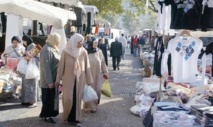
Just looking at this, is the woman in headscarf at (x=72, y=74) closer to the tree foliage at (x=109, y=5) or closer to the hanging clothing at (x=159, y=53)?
the hanging clothing at (x=159, y=53)

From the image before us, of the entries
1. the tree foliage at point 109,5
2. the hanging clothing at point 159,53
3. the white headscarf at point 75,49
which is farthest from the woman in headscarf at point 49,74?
the tree foliage at point 109,5

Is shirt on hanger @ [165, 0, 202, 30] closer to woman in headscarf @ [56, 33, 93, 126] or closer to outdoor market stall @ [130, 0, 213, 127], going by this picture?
outdoor market stall @ [130, 0, 213, 127]

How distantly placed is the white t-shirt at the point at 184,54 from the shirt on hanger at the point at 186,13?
1589mm

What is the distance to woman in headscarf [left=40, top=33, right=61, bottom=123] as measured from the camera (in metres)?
7.44

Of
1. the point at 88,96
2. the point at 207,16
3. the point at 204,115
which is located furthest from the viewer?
the point at 88,96

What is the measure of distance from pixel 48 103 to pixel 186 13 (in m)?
3.50

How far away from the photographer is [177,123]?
4340 mm

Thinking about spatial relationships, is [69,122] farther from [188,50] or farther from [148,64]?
[148,64]

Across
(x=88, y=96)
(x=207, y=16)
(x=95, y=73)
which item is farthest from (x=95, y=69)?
(x=207, y=16)

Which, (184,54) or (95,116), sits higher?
(184,54)

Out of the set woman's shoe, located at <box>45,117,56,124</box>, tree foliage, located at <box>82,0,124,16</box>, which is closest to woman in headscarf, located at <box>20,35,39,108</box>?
woman's shoe, located at <box>45,117,56,124</box>

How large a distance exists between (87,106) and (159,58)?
98.3 inches

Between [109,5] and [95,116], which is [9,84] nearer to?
[95,116]

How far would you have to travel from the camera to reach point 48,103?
7660 millimetres
